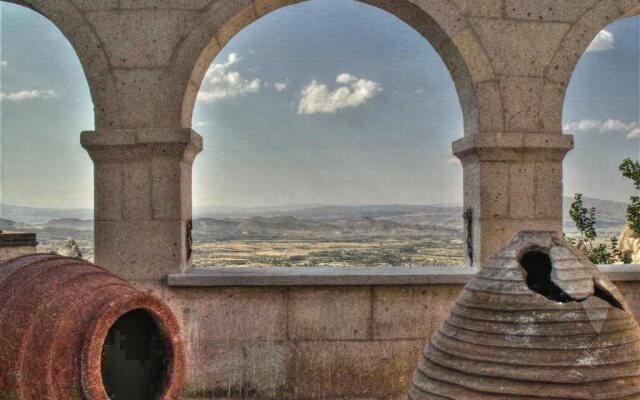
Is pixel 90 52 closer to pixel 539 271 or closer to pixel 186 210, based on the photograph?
pixel 186 210

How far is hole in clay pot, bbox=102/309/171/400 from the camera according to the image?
2.60 metres

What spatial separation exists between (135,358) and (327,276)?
2005 mm

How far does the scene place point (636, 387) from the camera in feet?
6.07

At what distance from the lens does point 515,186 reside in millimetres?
4668

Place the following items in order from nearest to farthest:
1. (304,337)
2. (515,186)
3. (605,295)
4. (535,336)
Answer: (535,336) < (605,295) < (304,337) < (515,186)

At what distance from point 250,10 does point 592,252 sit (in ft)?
29.2

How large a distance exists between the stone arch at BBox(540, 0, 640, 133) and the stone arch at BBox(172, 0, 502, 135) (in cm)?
52

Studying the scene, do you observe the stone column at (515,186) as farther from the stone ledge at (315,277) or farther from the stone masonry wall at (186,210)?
the stone ledge at (315,277)

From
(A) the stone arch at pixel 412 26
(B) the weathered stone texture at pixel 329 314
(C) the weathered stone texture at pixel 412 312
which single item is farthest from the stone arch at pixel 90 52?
(C) the weathered stone texture at pixel 412 312

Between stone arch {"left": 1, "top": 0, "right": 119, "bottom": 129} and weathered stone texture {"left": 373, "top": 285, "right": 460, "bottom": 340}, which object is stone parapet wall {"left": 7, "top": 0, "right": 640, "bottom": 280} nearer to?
stone arch {"left": 1, "top": 0, "right": 119, "bottom": 129}

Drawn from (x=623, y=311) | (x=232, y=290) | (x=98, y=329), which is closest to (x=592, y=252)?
(x=232, y=290)

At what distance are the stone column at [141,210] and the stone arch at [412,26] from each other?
431 millimetres

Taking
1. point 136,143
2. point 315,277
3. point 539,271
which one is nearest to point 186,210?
Answer: point 136,143

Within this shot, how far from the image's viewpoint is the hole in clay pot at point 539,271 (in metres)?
2.11
